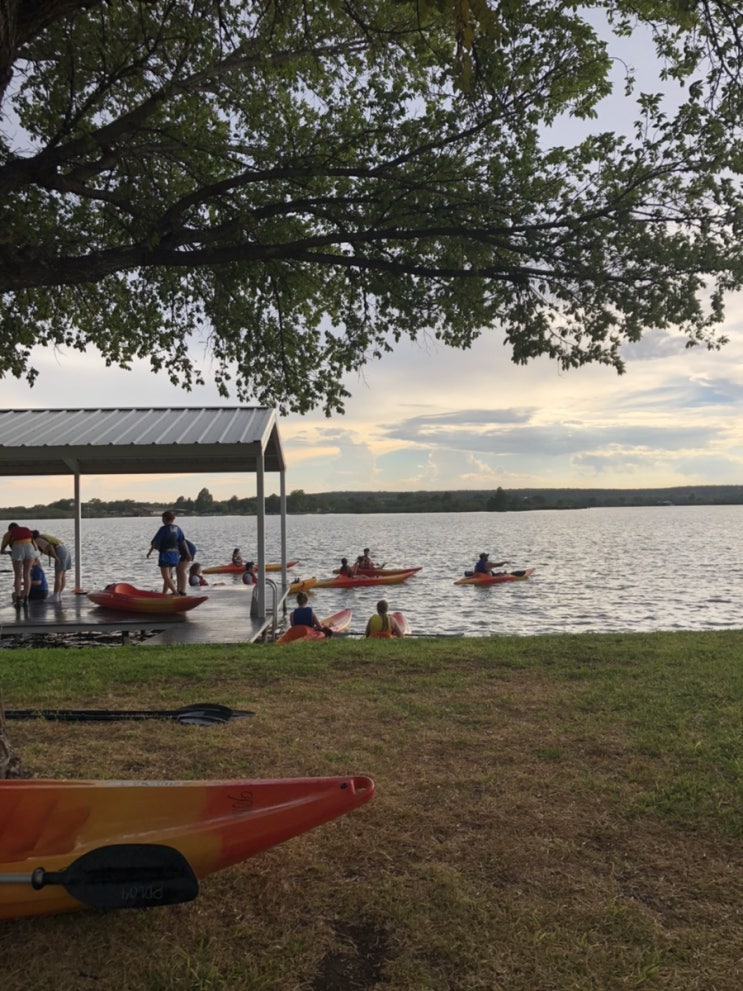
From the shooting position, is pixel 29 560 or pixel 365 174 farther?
pixel 29 560

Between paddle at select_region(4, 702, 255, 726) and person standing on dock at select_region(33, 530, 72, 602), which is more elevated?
person standing on dock at select_region(33, 530, 72, 602)

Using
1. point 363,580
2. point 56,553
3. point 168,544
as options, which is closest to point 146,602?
point 168,544

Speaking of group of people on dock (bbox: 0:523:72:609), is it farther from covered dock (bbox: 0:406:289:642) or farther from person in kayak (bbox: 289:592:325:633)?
person in kayak (bbox: 289:592:325:633)

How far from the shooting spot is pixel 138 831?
3.63m

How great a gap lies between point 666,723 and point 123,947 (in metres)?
4.45

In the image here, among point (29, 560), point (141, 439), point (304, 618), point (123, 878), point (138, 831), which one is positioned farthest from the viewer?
point (29, 560)

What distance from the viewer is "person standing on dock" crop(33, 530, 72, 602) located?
17.3 m

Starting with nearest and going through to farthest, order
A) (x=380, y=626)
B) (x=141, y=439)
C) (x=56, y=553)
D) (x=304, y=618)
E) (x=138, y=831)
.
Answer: (x=138, y=831) < (x=304, y=618) < (x=380, y=626) < (x=141, y=439) < (x=56, y=553)

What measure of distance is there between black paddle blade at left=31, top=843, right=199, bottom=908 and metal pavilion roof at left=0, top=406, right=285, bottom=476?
34.0ft

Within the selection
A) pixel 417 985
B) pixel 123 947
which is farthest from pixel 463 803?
pixel 123 947

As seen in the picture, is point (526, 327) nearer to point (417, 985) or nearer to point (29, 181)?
point (29, 181)

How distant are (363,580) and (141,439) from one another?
17.9 meters

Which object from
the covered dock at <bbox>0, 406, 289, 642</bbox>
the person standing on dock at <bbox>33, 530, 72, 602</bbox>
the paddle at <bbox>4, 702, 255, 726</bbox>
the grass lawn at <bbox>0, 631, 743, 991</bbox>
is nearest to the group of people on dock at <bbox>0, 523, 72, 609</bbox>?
the person standing on dock at <bbox>33, 530, 72, 602</bbox>

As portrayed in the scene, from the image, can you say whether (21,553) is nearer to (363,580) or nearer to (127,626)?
(127,626)
